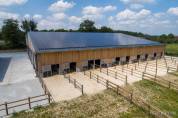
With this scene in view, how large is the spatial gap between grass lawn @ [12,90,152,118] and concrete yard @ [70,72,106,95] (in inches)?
63.3

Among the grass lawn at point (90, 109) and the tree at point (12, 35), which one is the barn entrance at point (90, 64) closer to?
the grass lawn at point (90, 109)

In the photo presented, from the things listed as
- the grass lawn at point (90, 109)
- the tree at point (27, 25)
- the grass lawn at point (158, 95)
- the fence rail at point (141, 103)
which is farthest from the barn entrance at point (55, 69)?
the tree at point (27, 25)

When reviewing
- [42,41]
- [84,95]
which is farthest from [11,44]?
[84,95]

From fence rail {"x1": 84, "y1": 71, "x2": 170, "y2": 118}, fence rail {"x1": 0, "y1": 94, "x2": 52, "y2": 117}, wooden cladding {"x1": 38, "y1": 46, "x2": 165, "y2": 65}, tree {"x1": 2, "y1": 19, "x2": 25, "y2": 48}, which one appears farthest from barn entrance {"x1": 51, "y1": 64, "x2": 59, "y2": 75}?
tree {"x1": 2, "y1": 19, "x2": 25, "y2": 48}

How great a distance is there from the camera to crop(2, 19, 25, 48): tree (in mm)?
44906

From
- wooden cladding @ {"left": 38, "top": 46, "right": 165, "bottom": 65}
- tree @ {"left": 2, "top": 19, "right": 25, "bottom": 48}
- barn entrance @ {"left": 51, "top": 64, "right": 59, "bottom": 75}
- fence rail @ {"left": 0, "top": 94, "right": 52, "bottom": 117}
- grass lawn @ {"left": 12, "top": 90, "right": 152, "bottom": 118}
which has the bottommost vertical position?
grass lawn @ {"left": 12, "top": 90, "right": 152, "bottom": 118}

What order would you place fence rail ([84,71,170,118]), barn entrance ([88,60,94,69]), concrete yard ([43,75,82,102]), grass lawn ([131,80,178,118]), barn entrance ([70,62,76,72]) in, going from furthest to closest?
barn entrance ([88,60,94,69]) < barn entrance ([70,62,76,72]) < concrete yard ([43,75,82,102]) < grass lawn ([131,80,178,118]) < fence rail ([84,71,170,118])

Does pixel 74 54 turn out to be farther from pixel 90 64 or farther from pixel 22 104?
pixel 22 104

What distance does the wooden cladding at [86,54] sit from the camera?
61.9ft

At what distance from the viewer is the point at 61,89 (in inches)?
579

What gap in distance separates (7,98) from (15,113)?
3057 mm

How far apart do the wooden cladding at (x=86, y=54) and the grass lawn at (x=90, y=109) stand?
7764 millimetres

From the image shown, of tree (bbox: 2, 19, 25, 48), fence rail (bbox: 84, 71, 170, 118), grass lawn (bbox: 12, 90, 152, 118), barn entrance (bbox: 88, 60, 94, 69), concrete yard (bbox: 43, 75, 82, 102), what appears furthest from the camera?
tree (bbox: 2, 19, 25, 48)

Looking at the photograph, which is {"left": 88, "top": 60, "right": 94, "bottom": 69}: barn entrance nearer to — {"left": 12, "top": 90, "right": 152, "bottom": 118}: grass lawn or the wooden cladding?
the wooden cladding
